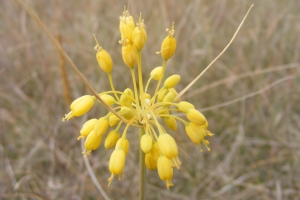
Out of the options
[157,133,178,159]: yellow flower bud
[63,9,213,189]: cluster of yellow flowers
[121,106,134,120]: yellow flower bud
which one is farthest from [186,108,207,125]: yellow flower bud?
[121,106,134,120]: yellow flower bud

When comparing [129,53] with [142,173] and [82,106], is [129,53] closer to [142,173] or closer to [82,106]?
[82,106]

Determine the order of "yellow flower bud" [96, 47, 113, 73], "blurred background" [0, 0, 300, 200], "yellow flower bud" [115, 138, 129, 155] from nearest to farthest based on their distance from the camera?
"yellow flower bud" [115, 138, 129, 155]
"yellow flower bud" [96, 47, 113, 73]
"blurred background" [0, 0, 300, 200]

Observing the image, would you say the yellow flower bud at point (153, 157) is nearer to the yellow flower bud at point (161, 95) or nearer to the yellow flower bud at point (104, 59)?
the yellow flower bud at point (161, 95)

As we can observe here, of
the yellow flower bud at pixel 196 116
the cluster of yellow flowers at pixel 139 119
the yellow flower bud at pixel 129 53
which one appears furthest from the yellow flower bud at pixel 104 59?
the yellow flower bud at pixel 196 116

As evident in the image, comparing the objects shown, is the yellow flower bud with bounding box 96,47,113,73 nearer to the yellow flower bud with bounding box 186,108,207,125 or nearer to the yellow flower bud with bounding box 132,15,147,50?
the yellow flower bud with bounding box 132,15,147,50

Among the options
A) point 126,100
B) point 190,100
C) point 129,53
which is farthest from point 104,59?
point 190,100

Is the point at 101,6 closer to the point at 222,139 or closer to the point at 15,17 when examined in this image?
the point at 15,17
